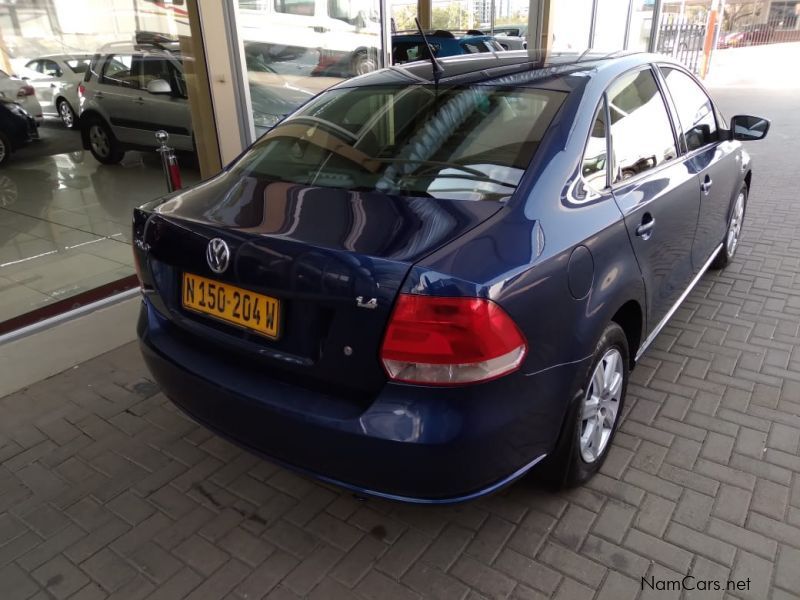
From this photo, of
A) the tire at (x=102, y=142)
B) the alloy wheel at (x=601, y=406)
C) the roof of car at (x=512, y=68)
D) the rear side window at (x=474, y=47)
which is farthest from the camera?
the rear side window at (x=474, y=47)

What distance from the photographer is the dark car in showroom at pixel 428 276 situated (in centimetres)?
178

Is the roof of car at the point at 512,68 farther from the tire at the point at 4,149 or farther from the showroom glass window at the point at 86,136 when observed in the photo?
the tire at the point at 4,149

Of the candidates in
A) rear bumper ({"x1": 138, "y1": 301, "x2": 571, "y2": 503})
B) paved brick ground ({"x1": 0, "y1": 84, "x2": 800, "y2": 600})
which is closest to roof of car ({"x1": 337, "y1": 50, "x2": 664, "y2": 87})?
rear bumper ({"x1": 138, "y1": 301, "x2": 571, "y2": 503})

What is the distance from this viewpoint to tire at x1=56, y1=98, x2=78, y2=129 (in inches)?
199

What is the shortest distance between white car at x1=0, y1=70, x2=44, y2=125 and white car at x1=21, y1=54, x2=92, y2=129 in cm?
4

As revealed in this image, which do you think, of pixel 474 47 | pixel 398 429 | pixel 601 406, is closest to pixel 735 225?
pixel 601 406

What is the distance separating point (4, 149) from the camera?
4836 mm

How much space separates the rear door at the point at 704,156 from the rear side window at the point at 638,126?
228 millimetres

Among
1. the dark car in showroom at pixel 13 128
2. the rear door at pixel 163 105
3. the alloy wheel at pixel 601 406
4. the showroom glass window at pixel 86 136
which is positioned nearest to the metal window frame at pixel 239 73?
the showroom glass window at pixel 86 136

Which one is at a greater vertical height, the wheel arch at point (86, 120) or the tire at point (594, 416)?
the wheel arch at point (86, 120)

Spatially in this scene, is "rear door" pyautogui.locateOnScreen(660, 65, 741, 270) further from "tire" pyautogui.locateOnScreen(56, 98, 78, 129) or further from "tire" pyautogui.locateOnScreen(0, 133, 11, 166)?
"tire" pyautogui.locateOnScreen(0, 133, 11, 166)

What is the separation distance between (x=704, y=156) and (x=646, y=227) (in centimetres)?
125

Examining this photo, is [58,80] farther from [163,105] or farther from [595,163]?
[595,163]

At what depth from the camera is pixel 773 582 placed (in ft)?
6.75
